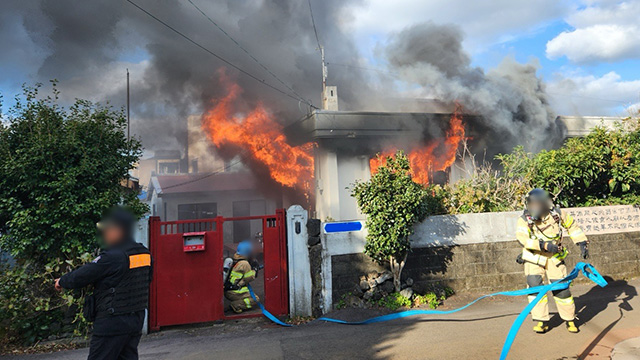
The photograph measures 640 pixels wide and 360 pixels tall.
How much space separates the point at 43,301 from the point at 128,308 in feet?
10.5

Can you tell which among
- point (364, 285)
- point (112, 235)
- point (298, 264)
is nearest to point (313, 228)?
point (298, 264)

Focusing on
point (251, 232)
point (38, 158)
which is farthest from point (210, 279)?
point (251, 232)

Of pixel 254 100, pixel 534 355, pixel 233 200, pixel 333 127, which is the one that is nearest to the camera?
pixel 534 355

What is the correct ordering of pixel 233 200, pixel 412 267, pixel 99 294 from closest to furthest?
pixel 99 294
pixel 412 267
pixel 233 200

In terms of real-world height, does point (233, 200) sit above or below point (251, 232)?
above

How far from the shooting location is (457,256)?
6770mm

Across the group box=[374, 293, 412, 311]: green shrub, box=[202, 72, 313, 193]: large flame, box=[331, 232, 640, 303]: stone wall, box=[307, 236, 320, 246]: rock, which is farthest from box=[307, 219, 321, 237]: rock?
box=[202, 72, 313, 193]: large flame

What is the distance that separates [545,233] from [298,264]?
11.5 ft

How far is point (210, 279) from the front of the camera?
6.00 metres

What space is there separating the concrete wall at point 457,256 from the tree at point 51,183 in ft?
10.7

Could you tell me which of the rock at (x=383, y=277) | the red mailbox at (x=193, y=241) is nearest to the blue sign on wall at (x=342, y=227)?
the rock at (x=383, y=277)

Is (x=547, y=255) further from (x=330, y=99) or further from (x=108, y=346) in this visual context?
(x=330, y=99)

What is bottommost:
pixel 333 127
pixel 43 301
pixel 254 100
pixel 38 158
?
pixel 43 301

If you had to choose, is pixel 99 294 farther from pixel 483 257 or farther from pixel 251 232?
pixel 251 232
